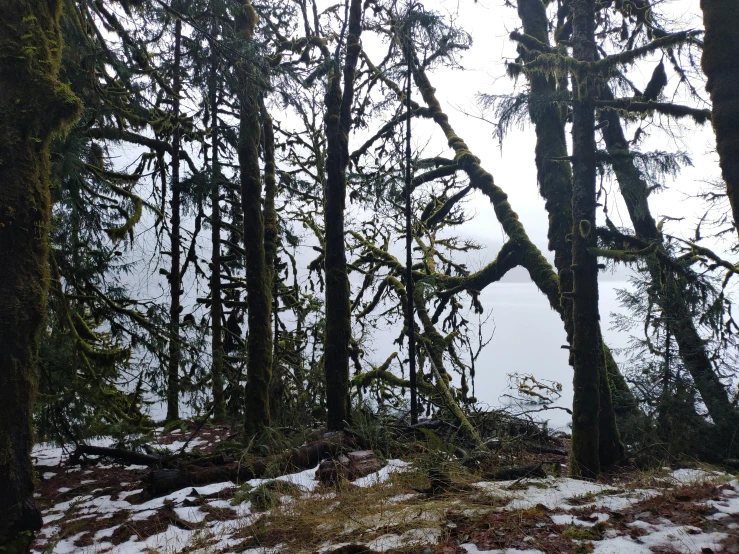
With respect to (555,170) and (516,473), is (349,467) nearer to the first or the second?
(516,473)

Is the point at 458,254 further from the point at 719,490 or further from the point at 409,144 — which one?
the point at 719,490

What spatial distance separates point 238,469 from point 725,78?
20.4ft

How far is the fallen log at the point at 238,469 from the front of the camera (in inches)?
189

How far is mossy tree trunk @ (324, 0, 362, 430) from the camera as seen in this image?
22.8ft

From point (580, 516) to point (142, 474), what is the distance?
5.26m

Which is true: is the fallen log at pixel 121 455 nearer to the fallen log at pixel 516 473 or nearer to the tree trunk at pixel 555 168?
the fallen log at pixel 516 473

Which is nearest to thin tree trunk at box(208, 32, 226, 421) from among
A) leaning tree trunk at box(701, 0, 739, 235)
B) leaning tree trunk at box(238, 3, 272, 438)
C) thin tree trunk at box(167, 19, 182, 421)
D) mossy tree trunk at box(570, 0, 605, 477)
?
thin tree trunk at box(167, 19, 182, 421)

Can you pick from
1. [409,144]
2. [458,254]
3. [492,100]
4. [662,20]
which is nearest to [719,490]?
[492,100]

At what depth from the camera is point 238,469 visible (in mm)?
4953

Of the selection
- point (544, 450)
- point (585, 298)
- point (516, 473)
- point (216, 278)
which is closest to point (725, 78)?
point (585, 298)

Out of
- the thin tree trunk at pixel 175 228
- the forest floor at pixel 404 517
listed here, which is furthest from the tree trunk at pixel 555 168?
the thin tree trunk at pixel 175 228

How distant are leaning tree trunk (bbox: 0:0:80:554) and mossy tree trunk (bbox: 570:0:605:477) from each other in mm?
5389

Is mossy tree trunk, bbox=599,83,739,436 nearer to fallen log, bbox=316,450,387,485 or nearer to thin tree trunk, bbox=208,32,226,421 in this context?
fallen log, bbox=316,450,387,485

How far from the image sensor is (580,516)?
3.09 meters
